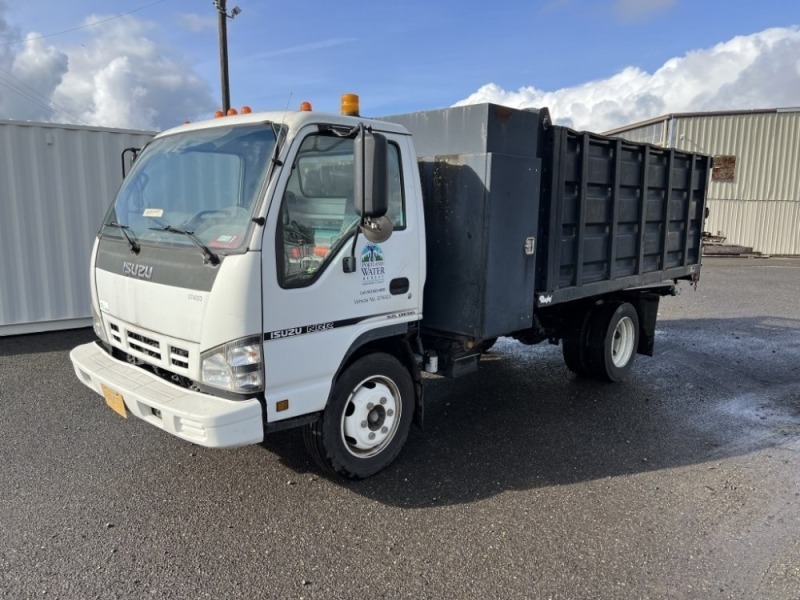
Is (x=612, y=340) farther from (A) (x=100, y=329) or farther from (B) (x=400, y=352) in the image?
(A) (x=100, y=329)

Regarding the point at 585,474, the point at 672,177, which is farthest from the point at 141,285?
the point at 672,177

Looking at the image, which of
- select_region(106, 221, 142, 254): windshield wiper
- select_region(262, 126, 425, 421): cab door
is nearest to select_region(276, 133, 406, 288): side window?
select_region(262, 126, 425, 421): cab door

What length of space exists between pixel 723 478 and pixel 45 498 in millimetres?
4633

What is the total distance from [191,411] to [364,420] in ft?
4.04

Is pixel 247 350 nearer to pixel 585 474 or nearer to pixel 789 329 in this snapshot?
pixel 585 474

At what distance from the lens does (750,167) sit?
893 inches

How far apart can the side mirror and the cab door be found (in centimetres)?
24

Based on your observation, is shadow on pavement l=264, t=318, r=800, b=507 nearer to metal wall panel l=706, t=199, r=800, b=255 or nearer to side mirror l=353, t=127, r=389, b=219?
side mirror l=353, t=127, r=389, b=219

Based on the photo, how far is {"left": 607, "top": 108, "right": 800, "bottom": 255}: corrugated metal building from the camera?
2231 centimetres

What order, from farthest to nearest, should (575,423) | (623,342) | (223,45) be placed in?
1. (223,45)
2. (623,342)
3. (575,423)

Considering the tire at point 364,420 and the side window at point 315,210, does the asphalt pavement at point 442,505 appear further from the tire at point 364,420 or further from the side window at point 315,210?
the side window at point 315,210

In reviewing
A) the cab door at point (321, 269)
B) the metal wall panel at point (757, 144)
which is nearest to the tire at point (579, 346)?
the cab door at point (321, 269)

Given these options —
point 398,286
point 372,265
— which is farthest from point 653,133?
point 372,265

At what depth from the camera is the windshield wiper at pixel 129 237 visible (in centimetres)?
376
